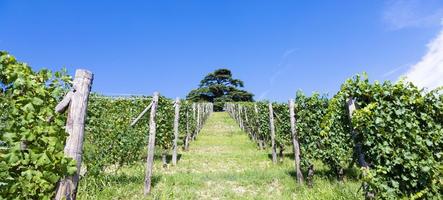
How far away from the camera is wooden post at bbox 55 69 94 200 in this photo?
10.6ft

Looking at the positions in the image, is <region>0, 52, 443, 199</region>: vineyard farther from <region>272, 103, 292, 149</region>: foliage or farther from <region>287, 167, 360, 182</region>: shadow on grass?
<region>272, 103, 292, 149</region>: foliage

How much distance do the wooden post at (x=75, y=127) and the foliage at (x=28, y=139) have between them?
135 millimetres

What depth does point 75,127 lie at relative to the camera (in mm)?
3412

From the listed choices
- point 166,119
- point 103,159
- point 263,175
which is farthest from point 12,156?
point 166,119

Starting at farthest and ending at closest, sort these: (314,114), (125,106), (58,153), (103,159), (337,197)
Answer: (125,106)
(314,114)
(103,159)
(337,197)
(58,153)

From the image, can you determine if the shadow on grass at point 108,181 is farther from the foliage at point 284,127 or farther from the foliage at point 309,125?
the foliage at point 284,127

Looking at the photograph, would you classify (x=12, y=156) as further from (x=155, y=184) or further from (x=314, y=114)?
(x=314, y=114)

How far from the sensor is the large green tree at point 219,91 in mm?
57281

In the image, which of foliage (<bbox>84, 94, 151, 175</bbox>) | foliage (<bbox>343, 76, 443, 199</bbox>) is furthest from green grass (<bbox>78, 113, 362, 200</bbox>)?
foliage (<bbox>343, 76, 443, 199</bbox>)

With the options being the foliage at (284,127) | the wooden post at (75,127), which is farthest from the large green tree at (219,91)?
the wooden post at (75,127)

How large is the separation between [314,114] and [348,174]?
2.16 meters

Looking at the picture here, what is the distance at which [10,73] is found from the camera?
3.00 m

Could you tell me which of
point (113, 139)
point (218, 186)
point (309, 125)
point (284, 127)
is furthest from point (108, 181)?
point (284, 127)

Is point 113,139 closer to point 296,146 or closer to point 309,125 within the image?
point 296,146
